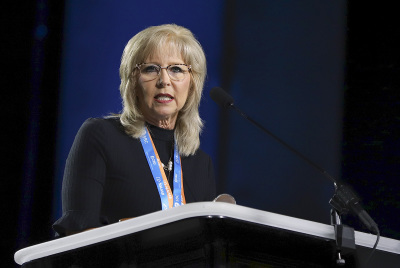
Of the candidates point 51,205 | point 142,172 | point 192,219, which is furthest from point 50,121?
point 192,219

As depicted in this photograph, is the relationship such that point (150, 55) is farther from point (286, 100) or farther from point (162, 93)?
point (286, 100)

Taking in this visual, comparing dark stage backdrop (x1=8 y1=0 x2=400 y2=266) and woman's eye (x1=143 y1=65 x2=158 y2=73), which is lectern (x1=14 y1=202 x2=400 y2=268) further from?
dark stage backdrop (x1=8 y1=0 x2=400 y2=266)

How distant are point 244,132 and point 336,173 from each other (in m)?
0.59

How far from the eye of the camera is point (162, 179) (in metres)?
1.96

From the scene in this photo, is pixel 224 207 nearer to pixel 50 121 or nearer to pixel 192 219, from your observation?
pixel 192 219

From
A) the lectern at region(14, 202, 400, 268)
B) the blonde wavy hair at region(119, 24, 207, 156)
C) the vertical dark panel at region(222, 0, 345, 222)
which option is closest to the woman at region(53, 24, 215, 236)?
the blonde wavy hair at region(119, 24, 207, 156)

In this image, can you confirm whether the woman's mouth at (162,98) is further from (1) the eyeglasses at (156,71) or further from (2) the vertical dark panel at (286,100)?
(2) the vertical dark panel at (286,100)

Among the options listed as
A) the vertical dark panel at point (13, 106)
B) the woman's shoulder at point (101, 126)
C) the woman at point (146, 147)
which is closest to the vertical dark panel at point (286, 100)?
the woman at point (146, 147)

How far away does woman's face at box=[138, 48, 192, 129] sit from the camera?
213 cm

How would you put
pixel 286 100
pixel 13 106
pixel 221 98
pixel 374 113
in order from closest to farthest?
1. pixel 221 98
2. pixel 13 106
3. pixel 374 113
4. pixel 286 100

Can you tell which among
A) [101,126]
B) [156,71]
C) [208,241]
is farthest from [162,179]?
[208,241]

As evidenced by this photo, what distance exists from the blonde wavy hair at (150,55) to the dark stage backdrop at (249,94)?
642 mm

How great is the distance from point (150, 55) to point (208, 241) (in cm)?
117

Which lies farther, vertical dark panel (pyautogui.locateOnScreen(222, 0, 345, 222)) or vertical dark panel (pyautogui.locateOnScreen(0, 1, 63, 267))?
vertical dark panel (pyautogui.locateOnScreen(222, 0, 345, 222))
